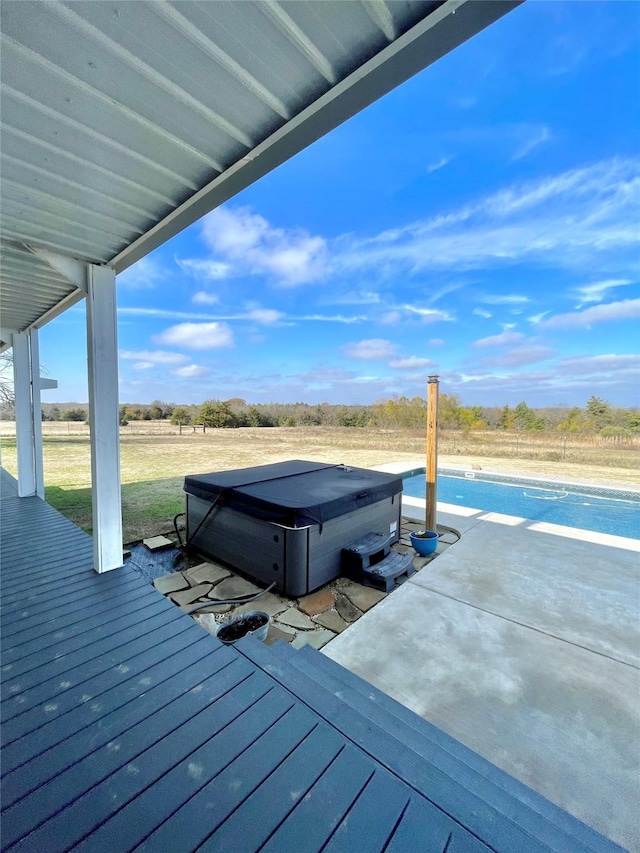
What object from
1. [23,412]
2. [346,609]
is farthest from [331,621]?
[23,412]

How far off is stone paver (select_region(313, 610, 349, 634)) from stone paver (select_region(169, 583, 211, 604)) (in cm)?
106

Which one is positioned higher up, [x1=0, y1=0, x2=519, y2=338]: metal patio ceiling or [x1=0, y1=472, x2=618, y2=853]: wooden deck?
[x1=0, y1=0, x2=519, y2=338]: metal patio ceiling

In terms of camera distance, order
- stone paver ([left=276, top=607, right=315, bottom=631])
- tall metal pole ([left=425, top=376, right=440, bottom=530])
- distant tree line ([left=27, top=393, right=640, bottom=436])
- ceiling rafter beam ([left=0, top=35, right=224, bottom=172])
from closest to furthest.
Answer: ceiling rafter beam ([left=0, top=35, right=224, bottom=172]), stone paver ([left=276, top=607, right=315, bottom=631]), tall metal pole ([left=425, top=376, right=440, bottom=530]), distant tree line ([left=27, top=393, right=640, bottom=436])

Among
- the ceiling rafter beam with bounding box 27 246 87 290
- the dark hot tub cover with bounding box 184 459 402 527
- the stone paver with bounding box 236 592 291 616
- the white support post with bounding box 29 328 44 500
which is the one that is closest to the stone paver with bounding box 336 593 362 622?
the stone paver with bounding box 236 592 291 616

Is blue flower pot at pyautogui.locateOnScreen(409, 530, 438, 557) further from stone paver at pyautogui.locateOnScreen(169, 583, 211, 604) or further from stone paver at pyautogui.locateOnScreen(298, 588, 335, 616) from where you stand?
stone paver at pyautogui.locateOnScreen(169, 583, 211, 604)

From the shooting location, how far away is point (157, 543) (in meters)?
4.15

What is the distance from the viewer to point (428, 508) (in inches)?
171

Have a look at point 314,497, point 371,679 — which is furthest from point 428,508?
point 371,679

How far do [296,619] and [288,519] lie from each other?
0.77m

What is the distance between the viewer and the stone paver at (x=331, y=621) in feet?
8.59

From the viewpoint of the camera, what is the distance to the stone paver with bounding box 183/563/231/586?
130 inches

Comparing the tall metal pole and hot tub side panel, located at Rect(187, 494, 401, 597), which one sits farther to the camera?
the tall metal pole

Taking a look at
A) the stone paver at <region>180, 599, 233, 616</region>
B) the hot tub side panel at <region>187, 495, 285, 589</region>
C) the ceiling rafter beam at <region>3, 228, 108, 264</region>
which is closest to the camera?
the ceiling rafter beam at <region>3, 228, 108, 264</region>

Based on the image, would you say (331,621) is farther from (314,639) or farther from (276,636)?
(276,636)
